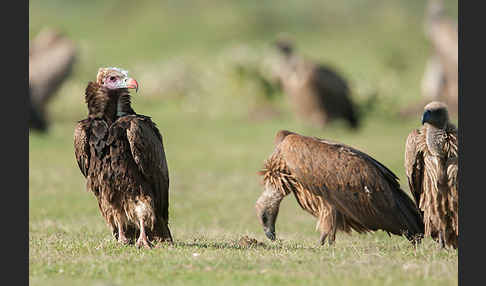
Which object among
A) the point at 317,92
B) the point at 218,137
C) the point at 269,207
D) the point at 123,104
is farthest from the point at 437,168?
the point at 218,137

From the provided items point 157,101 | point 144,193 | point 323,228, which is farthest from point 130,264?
point 157,101

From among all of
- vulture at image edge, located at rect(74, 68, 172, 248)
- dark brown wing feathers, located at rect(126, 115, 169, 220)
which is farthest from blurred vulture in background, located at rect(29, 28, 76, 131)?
dark brown wing feathers, located at rect(126, 115, 169, 220)

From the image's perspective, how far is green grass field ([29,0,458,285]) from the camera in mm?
6613

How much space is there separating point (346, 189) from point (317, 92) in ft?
48.2

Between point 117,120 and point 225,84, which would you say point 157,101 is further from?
point 117,120

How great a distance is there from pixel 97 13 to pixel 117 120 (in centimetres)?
4676

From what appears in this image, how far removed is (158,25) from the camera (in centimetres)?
4794

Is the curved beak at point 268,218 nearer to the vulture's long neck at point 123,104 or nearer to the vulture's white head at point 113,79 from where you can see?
the vulture's long neck at point 123,104

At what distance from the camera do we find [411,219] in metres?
8.31

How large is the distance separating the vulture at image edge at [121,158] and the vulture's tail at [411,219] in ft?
7.94

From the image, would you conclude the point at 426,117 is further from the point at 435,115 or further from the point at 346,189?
the point at 346,189

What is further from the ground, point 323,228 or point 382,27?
point 382,27

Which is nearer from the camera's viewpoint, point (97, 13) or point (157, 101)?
point (157, 101)

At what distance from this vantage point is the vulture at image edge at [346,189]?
824cm
